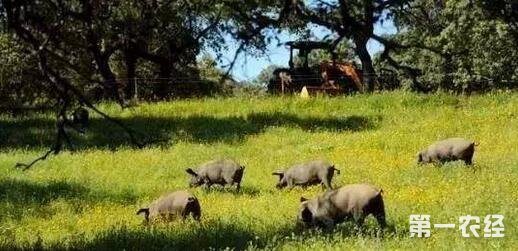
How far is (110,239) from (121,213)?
4.47m

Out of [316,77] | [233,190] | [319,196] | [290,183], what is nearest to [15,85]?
[316,77]

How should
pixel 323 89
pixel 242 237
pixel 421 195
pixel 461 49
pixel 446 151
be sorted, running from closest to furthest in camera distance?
pixel 242 237, pixel 421 195, pixel 446 151, pixel 323 89, pixel 461 49

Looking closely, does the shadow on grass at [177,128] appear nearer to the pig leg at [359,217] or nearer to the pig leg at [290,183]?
the pig leg at [290,183]

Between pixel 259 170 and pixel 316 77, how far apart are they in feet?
84.2

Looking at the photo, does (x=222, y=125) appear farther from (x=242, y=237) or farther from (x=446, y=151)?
(x=242, y=237)

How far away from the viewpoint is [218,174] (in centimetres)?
1986

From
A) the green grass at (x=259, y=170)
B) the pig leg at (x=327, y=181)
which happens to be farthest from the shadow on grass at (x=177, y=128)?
the pig leg at (x=327, y=181)

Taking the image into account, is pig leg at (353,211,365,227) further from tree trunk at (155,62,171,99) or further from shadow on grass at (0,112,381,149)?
tree trunk at (155,62,171,99)

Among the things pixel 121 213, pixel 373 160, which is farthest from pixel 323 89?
pixel 121 213

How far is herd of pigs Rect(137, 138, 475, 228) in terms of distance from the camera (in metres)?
12.9

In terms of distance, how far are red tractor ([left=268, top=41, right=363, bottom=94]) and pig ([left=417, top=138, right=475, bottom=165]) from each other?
23.2m

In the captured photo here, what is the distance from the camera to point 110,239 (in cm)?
1291

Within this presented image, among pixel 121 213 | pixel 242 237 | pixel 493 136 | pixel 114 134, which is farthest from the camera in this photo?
pixel 114 134

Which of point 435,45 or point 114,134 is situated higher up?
point 435,45
